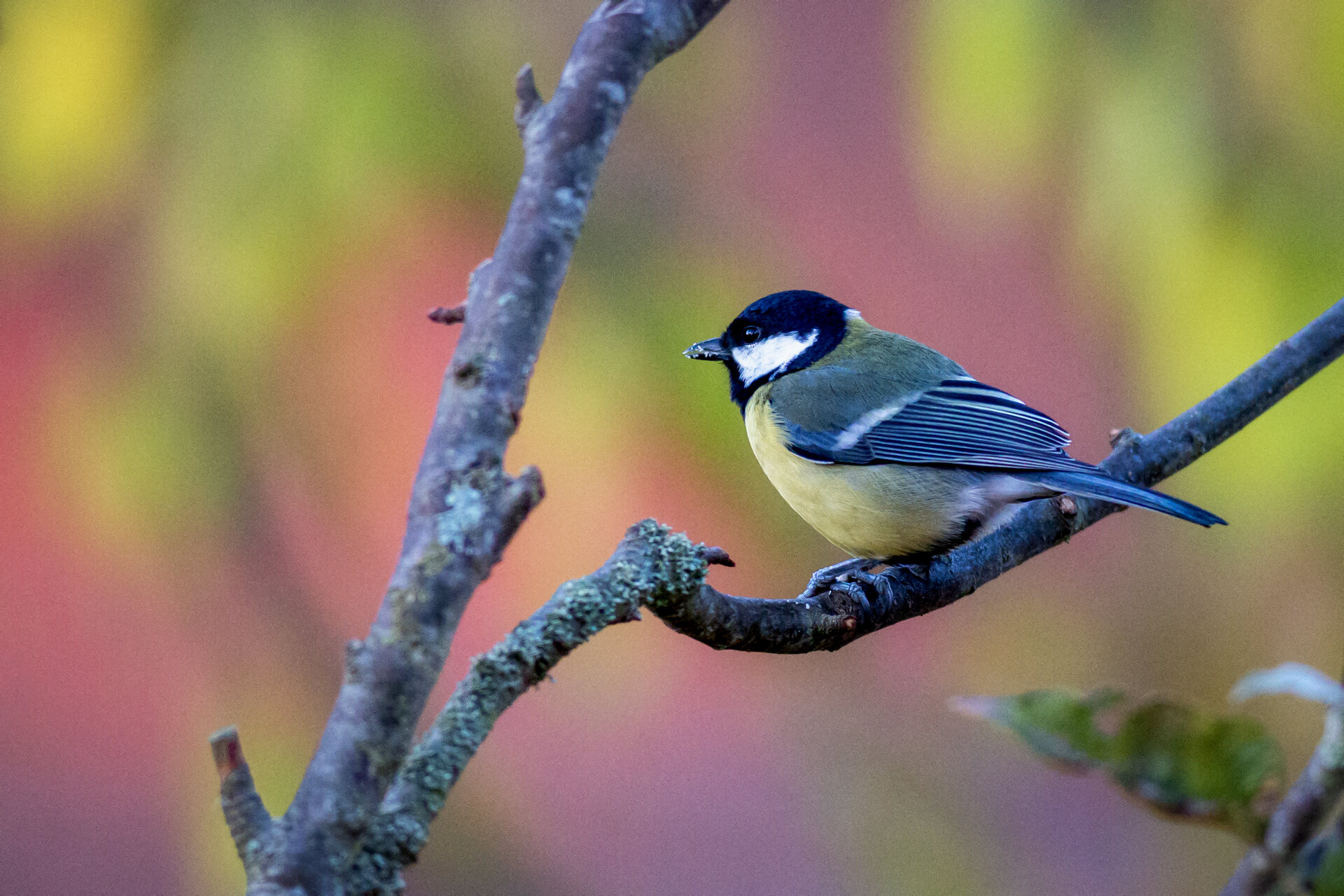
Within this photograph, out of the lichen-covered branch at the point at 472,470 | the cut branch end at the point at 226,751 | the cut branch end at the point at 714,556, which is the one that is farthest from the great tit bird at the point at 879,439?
the cut branch end at the point at 226,751

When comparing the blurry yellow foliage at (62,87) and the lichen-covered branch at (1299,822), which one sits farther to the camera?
the blurry yellow foliage at (62,87)

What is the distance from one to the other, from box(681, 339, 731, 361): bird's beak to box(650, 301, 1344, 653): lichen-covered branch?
0.41 meters

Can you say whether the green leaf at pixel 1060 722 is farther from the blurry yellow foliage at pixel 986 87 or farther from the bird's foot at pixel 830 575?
the blurry yellow foliage at pixel 986 87

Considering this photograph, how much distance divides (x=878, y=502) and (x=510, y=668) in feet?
2.24

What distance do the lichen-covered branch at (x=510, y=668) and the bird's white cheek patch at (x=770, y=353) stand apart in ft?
2.31

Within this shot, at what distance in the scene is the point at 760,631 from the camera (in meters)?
0.86

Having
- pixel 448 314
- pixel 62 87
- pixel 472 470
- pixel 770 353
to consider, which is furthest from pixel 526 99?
pixel 62 87

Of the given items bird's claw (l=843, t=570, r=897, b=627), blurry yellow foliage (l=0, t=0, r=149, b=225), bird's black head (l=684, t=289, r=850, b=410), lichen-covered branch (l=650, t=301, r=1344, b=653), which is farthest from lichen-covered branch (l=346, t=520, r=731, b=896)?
blurry yellow foliage (l=0, t=0, r=149, b=225)

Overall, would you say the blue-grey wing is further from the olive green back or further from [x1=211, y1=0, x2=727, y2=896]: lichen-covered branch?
[x1=211, y1=0, x2=727, y2=896]: lichen-covered branch

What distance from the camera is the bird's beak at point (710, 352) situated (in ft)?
4.84

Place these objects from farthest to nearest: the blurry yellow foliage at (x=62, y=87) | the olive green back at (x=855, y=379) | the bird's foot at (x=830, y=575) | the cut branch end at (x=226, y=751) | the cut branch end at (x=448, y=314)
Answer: the blurry yellow foliage at (x=62, y=87), the olive green back at (x=855, y=379), the bird's foot at (x=830, y=575), the cut branch end at (x=448, y=314), the cut branch end at (x=226, y=751)

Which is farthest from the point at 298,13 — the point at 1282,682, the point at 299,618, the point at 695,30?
the point at 1282,682

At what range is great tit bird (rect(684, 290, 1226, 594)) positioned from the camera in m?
1.23

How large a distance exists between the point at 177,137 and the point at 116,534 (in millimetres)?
615
